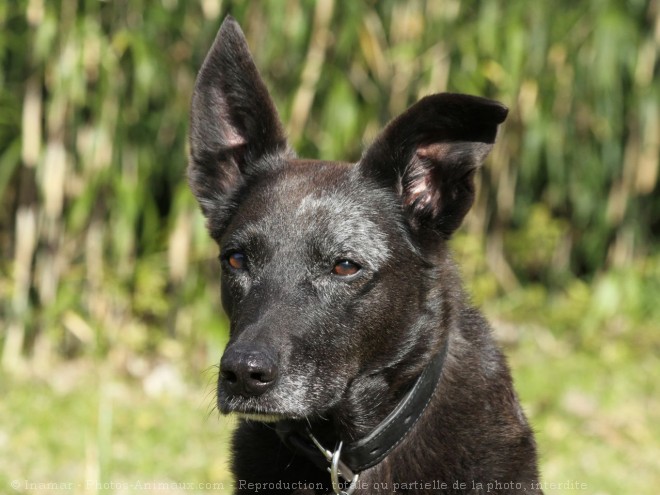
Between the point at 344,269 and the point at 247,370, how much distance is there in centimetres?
48

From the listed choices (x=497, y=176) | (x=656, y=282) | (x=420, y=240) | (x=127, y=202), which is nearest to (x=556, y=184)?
(x=497, y=176)

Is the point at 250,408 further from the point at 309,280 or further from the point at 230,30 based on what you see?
the point at 230,30

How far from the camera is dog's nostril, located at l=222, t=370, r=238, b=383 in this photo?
9.03 feet

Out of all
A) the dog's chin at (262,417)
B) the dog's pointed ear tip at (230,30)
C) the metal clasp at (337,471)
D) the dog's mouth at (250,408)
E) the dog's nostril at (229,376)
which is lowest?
the metal clasp at (337,471)

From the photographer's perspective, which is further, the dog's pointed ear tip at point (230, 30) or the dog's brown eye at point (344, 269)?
the dog's pointed ear tip at point (230, 30)

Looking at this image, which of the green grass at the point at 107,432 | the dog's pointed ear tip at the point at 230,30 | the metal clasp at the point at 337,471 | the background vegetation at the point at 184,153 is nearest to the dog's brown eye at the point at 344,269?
the metal clasp at the point at 337,471

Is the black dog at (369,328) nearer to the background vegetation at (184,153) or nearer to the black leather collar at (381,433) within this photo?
the black leather collar at (381,433)

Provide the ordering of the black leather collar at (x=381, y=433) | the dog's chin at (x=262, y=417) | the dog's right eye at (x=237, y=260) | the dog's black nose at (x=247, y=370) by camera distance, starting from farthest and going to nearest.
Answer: the dog's right eye at (x=237, y=260), the black leather collar at (x=381, y=433), the dog's chin at (x=262, y=417), the dog's black nose at (x=247, y=370)

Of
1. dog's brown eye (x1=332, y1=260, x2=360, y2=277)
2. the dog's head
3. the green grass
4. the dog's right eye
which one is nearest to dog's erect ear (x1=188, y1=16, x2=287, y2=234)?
the dog's head

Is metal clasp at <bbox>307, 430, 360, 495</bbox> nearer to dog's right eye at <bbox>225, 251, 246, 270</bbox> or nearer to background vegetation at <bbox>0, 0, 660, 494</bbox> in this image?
dog's right eye at <bbox>225, 251, 246, 270</bbox>

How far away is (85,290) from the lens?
6.76 metres

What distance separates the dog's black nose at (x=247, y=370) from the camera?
2.74 meters

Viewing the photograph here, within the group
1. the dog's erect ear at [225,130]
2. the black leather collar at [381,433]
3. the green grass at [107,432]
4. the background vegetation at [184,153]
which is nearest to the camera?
the black leather collar at [381,433]

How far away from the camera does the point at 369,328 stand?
9.92 feet
